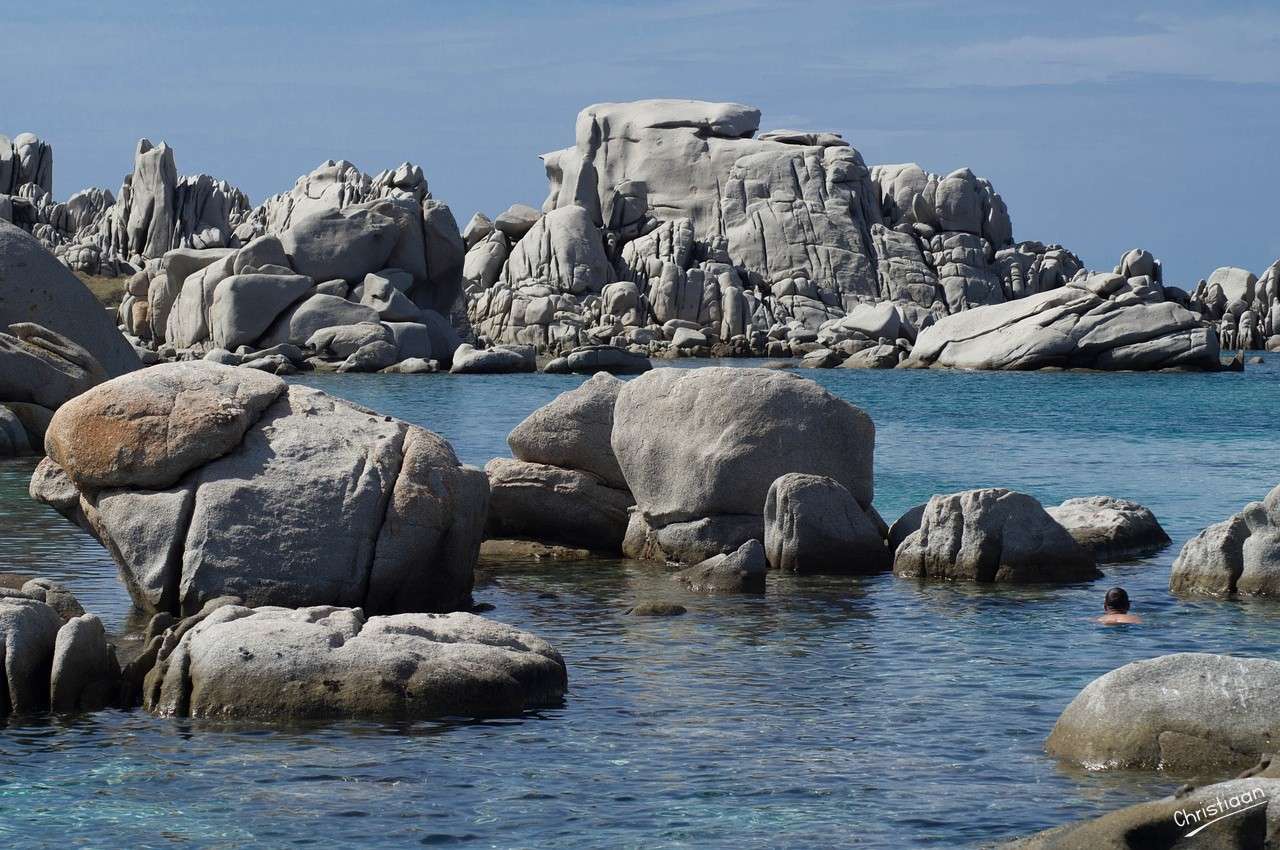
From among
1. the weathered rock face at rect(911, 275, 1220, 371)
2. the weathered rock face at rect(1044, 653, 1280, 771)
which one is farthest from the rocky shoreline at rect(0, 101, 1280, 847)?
the weathered rock face at rect(911, 275, 1220, 371)

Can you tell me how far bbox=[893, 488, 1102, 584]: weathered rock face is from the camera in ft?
65.6

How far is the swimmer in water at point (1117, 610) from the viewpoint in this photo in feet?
55.9

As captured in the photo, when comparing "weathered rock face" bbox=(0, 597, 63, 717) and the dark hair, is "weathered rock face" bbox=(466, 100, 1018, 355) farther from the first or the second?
"weathered rock face" bbox=(0, 597, 63, 717)

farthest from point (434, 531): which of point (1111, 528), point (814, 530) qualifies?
point (1111, 528)

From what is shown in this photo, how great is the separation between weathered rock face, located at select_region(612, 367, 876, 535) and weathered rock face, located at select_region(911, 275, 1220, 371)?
6243cm

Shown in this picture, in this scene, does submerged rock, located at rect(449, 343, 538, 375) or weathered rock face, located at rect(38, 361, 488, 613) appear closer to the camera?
weathered rock face, located at rect(38, 361, 488, 613)

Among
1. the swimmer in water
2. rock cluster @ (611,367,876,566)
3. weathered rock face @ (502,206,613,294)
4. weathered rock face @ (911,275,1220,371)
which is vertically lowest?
the swimmer in water

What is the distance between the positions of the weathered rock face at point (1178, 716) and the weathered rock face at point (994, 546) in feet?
27.8

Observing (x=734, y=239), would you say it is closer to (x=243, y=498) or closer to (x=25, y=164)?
(x=25, y=164)

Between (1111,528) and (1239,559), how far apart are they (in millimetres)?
3681

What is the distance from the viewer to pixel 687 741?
39.5 ft

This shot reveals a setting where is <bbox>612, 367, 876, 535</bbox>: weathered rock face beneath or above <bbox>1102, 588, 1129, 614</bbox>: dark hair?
above

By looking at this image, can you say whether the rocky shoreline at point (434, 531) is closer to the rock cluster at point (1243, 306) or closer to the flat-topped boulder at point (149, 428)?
the flat-topped boulder at point (149, 428)

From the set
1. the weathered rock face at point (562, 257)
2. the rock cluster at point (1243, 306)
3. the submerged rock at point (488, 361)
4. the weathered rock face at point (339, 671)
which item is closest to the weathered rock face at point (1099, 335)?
the submerged rock at point (488, 361)
